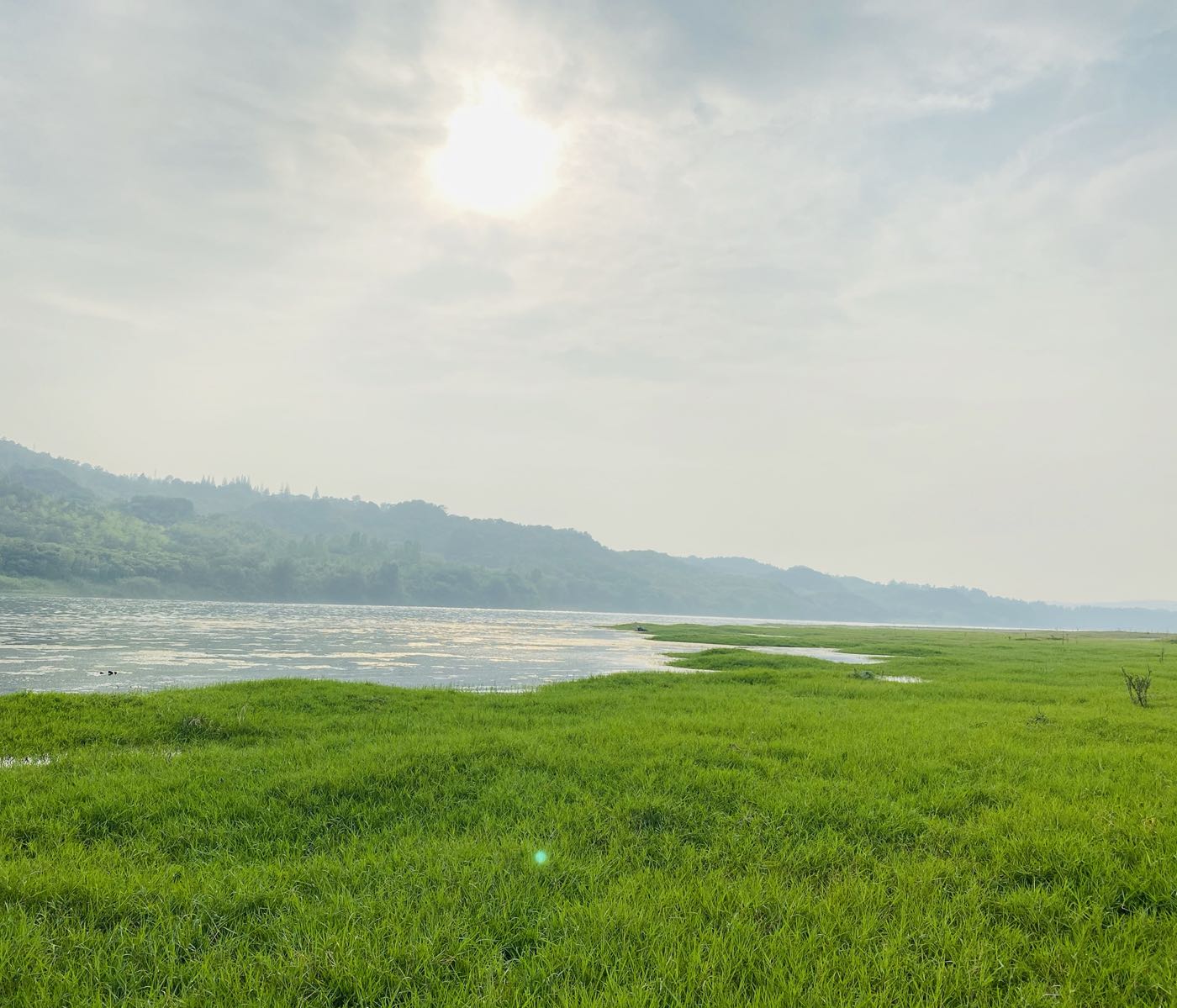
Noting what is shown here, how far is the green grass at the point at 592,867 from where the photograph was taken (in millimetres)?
5543

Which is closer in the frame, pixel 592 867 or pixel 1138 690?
pixel 592 867

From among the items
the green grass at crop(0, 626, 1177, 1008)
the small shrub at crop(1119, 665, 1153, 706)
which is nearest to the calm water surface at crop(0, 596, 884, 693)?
the green grass at crop(0, 626, 1177, 1008)

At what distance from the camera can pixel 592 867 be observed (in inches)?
301

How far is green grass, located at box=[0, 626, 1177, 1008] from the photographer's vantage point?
5.54 meters

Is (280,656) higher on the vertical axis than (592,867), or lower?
lower

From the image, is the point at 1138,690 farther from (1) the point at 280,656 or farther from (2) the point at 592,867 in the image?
(1) the point at 280,656

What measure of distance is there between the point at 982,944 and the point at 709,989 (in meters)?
2.66

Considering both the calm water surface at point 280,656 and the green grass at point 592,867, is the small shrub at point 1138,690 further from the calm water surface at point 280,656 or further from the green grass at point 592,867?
the calm water surface at point 280,656

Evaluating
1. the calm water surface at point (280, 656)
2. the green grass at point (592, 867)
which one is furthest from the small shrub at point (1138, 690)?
the calm water surface at point (280, 656)

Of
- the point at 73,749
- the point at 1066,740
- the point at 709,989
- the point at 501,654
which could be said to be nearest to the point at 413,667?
the point at 501,654

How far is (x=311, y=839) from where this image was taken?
29.4 feet

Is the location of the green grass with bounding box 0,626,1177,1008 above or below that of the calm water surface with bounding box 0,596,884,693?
above

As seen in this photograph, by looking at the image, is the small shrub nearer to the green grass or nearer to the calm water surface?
the green grass

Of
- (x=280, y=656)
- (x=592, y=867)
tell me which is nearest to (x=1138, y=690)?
(x=592, y=867)
